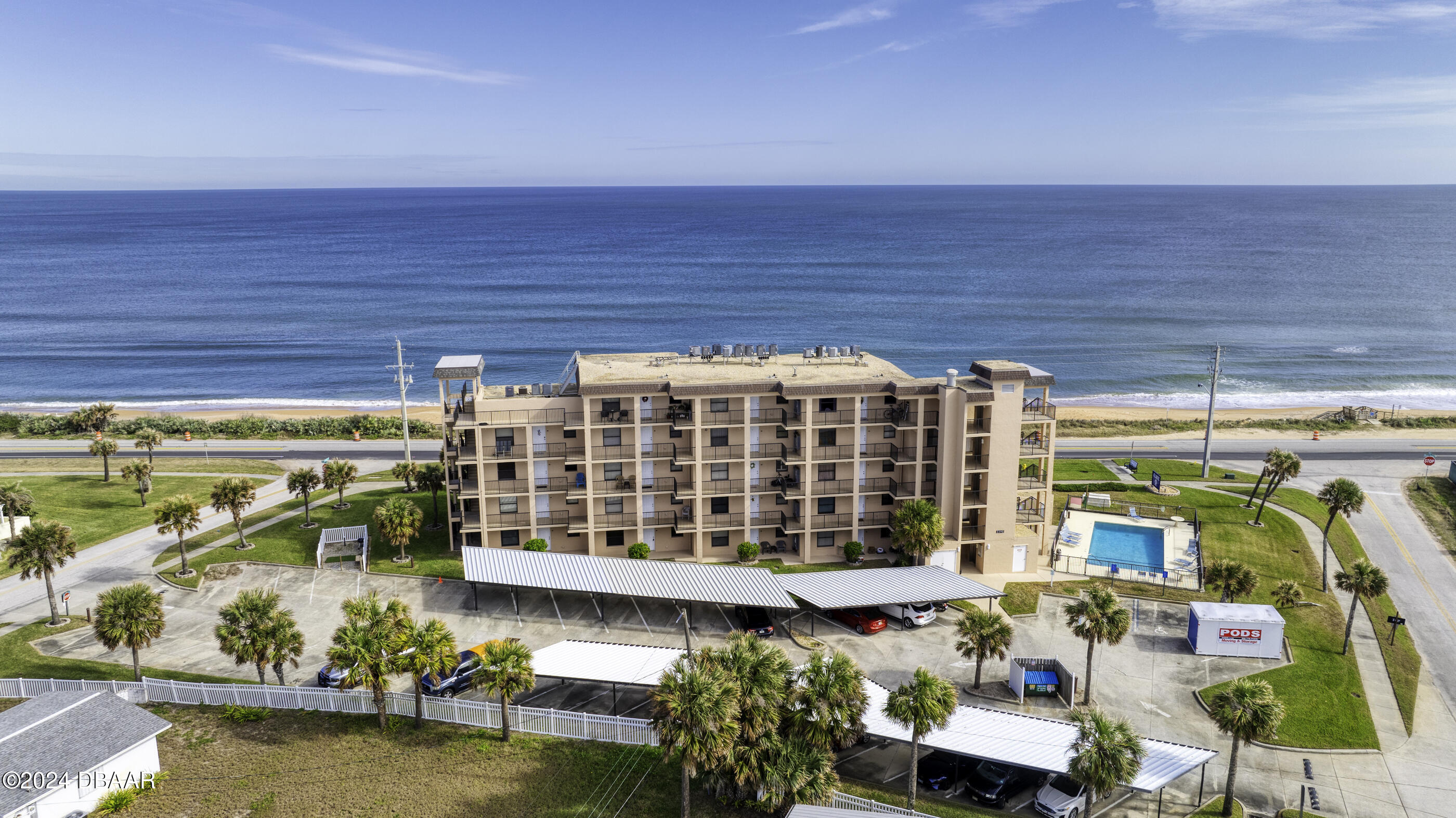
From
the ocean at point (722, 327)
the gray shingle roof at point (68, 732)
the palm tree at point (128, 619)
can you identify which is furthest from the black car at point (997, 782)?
the ocean at point (722, 327)

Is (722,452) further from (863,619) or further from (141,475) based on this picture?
(141,475)

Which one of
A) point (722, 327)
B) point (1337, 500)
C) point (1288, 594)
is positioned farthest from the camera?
point (722, 327)

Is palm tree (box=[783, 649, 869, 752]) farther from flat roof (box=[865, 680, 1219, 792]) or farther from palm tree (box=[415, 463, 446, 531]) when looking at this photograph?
palm tree (box=[415, 463, 446, 531])

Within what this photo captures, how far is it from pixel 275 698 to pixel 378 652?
743 centimetres

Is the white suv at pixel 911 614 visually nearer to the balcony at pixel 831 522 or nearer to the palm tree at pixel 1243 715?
the balcony at pixel 831 522

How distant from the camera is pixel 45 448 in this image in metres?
81.1

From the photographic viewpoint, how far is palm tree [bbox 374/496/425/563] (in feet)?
173

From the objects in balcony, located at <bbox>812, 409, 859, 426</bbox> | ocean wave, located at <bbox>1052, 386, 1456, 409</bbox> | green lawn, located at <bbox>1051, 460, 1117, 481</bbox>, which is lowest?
green lawn, located at <bbox>1051, 460, 1117, 481</bbox>

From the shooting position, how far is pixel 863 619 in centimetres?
4756

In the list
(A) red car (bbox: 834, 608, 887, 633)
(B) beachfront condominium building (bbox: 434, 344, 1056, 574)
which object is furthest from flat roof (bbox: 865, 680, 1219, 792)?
(B) beachfront condominium building (bbox: 434, 344, 1056, 574)

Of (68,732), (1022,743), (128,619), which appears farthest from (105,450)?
(1022,743)

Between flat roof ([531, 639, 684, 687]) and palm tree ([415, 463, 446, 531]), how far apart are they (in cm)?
2229

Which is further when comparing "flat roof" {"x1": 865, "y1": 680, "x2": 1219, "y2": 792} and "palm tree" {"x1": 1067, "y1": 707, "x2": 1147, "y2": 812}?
"flat roof" {"x1": 865, "y1": 680, "x2": 1219, "y2": 792}

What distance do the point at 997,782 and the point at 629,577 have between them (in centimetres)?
2219
